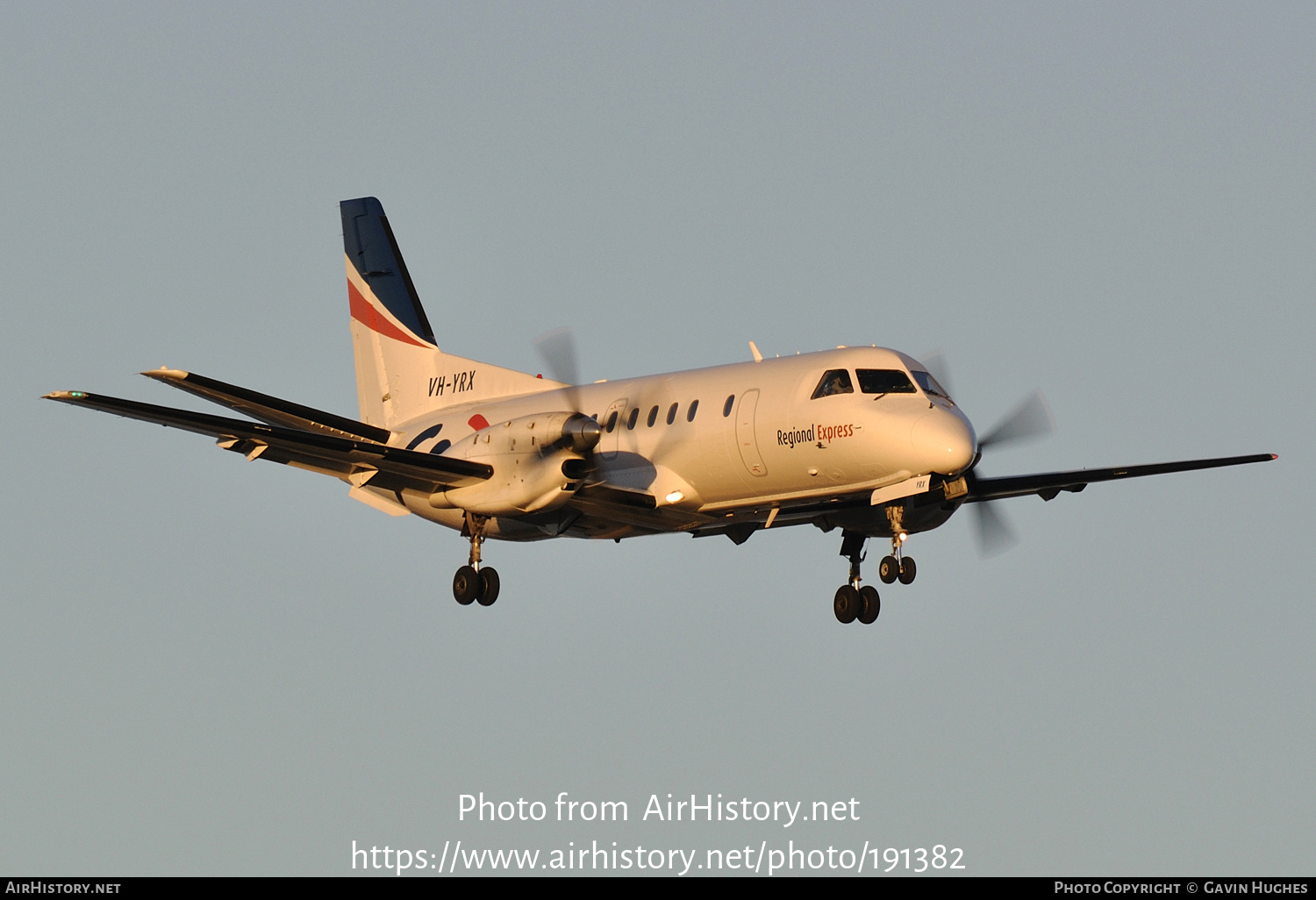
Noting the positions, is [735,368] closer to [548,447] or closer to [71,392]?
[548,447]

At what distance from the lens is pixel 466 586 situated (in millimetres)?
23641

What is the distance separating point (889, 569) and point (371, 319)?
10.6 metres

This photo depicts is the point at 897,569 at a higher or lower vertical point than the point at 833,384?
lower

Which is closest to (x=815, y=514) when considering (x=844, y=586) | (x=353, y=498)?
(x=844, y=586)

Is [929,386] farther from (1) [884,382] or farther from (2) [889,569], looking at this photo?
(2) [889,569]

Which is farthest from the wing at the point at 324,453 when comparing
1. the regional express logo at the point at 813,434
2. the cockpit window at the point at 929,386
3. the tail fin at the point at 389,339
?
the cockpit window at the point at 929,386

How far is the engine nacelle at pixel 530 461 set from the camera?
72.6 ft

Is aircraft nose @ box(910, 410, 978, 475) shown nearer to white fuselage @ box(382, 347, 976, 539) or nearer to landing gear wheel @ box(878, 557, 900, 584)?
white fuselage @ box(382, 347, 976, 539)

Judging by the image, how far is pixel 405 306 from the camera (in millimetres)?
28188

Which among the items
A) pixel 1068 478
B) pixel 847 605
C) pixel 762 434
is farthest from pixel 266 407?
pixel 1068 478

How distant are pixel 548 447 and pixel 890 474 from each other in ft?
13.9

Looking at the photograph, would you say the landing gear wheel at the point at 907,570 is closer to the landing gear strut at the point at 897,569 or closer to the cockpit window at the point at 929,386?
the landing gear strut at the point at 897,569

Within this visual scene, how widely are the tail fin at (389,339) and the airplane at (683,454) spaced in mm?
1166

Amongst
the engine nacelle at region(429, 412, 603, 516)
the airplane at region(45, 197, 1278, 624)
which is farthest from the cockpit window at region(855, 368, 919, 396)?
the engine nacelle at region(429, 412, 603, 516)
